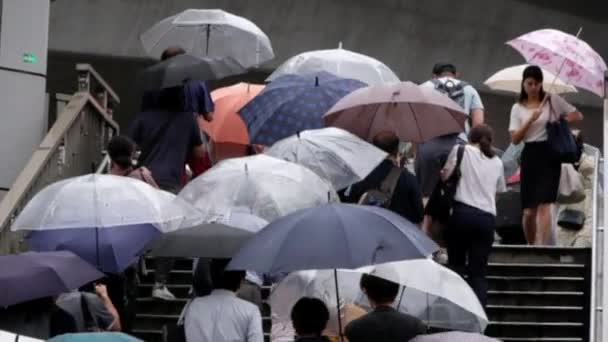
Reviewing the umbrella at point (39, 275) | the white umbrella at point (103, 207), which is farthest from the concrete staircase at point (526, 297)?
the umbrella at point (39, 275)

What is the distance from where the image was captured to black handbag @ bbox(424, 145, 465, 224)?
1514 centimetres

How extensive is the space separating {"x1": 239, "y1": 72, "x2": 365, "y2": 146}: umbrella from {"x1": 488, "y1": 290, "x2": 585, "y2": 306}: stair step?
89.0 inches

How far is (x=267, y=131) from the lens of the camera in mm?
15508

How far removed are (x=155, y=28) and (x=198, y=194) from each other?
611 cm

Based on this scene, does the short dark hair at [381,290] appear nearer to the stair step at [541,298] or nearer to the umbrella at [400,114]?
the umbrella at [400,114]

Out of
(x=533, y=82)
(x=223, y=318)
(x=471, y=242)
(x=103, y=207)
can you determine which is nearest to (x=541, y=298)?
(x=471, y=242)

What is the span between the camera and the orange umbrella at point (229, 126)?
57.7 feet

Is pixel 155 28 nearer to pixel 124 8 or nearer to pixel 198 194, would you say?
pixel 198 194

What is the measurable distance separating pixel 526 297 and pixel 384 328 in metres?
5.87

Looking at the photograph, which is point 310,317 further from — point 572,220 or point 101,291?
point 572,220

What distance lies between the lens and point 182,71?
15828 millimetres

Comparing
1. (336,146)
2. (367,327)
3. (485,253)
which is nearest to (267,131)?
(336,146)

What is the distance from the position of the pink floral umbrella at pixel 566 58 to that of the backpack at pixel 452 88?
131cm

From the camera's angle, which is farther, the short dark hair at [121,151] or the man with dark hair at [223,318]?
the short dark hair at [121,151]
